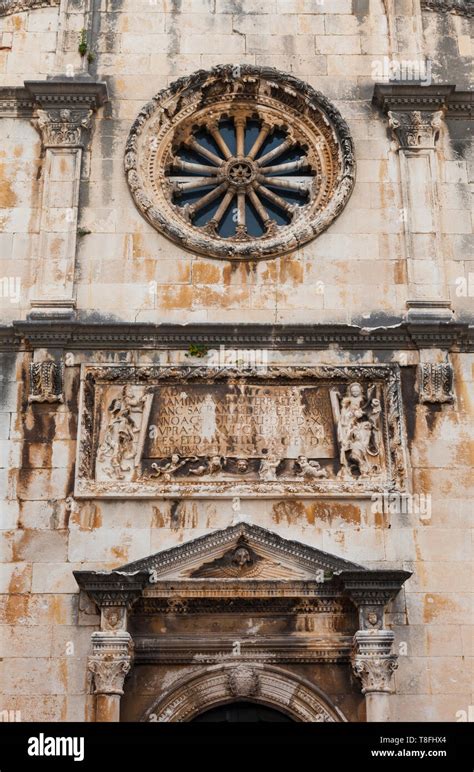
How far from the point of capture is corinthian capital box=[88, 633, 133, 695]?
1450 cm

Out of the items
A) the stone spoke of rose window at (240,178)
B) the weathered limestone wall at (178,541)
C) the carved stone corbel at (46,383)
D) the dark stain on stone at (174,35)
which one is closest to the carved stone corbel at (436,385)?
the weathered limestone wall at (178,541)

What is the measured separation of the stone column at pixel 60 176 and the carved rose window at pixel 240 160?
29.2 inches

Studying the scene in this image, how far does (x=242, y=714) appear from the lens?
49.4 ft

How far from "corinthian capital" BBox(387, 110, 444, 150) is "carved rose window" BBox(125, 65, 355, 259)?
71 centimetres

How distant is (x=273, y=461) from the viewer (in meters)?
15.9

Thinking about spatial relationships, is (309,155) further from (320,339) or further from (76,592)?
(76,592)

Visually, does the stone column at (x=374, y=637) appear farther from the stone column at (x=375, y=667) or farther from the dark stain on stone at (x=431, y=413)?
the dark stain on stone at (x=431, y=413)

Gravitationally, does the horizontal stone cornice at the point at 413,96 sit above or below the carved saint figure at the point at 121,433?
above

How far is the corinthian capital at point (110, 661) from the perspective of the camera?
14500 mm

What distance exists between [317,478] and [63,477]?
A: 313 centimetres

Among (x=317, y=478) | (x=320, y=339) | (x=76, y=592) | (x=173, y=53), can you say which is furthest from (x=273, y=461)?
(x=173, y=53)

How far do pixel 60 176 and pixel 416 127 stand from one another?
4949 mm

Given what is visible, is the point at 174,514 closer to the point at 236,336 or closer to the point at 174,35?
the point at 236,336

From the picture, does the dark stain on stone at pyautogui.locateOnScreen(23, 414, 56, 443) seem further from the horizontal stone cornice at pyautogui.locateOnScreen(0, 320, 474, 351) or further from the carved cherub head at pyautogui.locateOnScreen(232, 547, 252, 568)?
the carved cherub head at pyautogui.locateOnScreen(232, 547, 252, 568)
